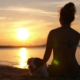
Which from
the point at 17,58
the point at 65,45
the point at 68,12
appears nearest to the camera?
the point at 68,12

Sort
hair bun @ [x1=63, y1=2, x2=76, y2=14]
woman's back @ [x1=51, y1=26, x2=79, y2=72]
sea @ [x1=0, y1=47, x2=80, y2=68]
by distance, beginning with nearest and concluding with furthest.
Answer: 1. hair bun @ [x1=63, y1=2, x2=76, y2=14]
2. woman's back @ [x1=51, y1=26, x2=79, y2=72]
3. sea @ [x1=0, y1=47, x2=80, y2=68]

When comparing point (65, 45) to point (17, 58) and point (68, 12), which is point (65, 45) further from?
point (17, 58)

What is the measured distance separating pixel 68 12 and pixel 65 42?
0.78 m

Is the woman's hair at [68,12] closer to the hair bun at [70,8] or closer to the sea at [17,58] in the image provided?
the hair bun at [70,8]

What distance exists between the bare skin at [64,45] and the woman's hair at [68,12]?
0.71 feet

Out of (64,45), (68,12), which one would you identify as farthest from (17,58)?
(68,12)

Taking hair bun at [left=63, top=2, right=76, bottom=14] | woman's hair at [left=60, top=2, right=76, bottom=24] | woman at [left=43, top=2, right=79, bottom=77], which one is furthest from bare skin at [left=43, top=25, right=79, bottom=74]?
hair bun at [left=63, top=2, right=76, bottom=14]

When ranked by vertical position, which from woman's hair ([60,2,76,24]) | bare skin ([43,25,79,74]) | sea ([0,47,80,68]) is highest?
woman's hair ([60,2,76,24])

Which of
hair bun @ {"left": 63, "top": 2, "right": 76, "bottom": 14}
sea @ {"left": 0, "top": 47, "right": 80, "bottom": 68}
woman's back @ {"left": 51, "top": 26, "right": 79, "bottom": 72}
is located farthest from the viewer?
sea @ {"left": 0, "top": 47, "right": 80, "bottom": 68}

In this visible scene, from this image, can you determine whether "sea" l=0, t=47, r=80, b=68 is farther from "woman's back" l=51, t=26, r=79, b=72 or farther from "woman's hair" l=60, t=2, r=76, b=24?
"woman's hair" l=60, t=2, r=76, b=24

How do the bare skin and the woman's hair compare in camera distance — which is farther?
the bare skin

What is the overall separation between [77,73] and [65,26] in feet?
4.37

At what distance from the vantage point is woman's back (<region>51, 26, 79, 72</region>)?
173 inches

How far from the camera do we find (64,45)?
4410 mm
